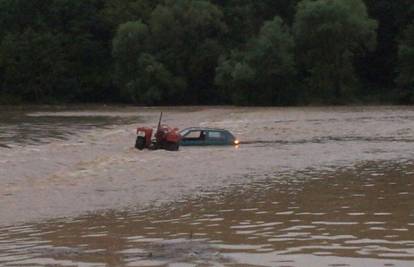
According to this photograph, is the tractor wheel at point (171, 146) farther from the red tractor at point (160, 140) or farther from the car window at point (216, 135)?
the car window at point (216, 135)

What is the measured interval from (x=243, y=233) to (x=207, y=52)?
7565 cm

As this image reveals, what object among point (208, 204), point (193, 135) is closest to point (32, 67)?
point (193, 135)

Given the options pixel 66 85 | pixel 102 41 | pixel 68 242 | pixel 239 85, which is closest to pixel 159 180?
pixel 68 242

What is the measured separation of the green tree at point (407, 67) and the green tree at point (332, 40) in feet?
13.2

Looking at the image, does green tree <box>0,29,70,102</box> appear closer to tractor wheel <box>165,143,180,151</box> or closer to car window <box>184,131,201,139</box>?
car window <box>184,131,201,139</box>

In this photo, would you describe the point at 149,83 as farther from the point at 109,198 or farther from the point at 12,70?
the point at 109,198

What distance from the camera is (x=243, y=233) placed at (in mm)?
14883

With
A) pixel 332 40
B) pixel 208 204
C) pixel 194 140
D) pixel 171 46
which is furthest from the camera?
pixel 171 46

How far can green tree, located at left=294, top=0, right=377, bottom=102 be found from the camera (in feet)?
275

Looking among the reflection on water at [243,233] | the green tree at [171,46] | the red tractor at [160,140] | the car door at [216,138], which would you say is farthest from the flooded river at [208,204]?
the green tree at [171,46]

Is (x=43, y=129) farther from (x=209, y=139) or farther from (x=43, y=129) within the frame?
(x=209, y=139)

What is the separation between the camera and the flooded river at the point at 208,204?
513 inches

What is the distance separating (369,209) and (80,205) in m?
6.58

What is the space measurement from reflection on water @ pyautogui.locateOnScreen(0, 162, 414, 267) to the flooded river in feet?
0.07
